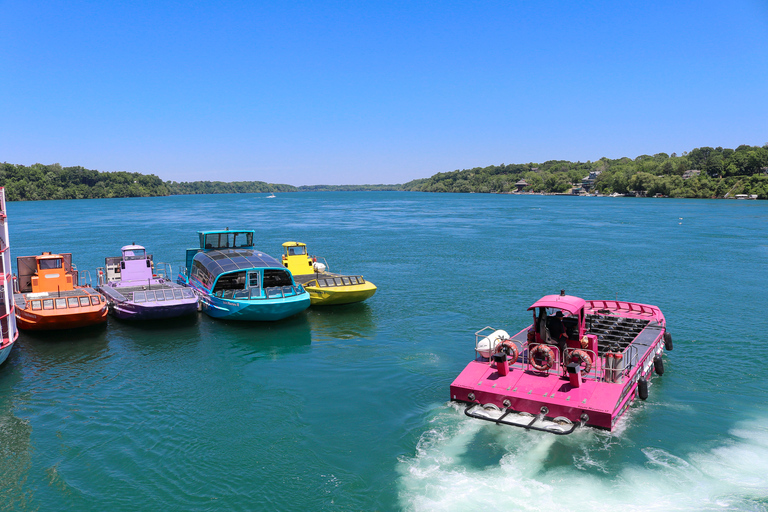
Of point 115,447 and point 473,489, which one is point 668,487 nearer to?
point 473,489

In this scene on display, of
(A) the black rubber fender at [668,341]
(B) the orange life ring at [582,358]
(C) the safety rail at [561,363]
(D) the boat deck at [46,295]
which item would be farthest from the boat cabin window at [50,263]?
(A) the black rubber fender at [668,341]

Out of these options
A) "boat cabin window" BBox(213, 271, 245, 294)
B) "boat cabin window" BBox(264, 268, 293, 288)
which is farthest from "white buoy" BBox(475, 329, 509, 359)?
"boat cabin window" BBox(213, 271, 245, 294)

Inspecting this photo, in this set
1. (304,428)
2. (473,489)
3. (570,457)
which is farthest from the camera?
(304,428)

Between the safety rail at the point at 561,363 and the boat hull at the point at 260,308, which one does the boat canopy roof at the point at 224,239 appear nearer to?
the boat hull at the point at 260,308

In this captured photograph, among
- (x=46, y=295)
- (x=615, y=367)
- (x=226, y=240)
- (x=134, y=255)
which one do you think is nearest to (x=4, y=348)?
(x=46, y=295)

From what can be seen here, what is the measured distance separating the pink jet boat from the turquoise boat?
498 inches

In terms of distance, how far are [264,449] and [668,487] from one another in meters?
10.7

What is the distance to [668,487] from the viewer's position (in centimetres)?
1272

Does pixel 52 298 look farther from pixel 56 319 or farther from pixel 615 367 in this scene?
pixel 615 367

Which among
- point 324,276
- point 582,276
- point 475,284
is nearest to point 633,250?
point 582,276

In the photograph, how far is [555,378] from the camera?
52.3ft

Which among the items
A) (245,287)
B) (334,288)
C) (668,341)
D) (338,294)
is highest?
(245,287)

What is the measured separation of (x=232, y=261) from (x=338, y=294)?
6312mm

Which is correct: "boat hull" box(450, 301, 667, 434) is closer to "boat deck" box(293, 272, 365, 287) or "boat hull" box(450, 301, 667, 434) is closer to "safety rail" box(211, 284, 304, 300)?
"safety rail" box(211, 284, 304, 300)
